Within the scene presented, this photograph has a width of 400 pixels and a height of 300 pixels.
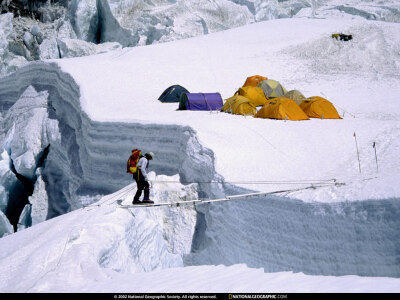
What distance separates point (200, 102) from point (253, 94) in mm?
2180

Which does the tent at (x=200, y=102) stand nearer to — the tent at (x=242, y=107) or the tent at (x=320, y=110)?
the tent at (x=242, y=107)

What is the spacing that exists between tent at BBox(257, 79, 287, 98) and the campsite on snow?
71 millimetres

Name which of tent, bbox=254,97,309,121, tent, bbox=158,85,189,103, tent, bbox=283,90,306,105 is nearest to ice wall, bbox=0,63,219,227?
tent, bbox=158,85,189,103

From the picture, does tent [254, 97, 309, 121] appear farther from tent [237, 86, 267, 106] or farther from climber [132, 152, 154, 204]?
climber [132, 152, 154, 204]

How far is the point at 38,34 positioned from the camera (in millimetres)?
31328

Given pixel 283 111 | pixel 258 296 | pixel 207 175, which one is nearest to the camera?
pixel 258 296

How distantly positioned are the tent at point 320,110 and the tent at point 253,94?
244 cm

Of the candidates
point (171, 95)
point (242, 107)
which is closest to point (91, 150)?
point (171, 95)

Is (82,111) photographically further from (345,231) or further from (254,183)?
(345,231)

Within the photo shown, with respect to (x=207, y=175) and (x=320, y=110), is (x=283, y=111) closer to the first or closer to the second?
(x=320, y=110)

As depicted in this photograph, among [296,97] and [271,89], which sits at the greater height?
[271,89]

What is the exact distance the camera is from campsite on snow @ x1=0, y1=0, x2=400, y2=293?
5043 millimetres

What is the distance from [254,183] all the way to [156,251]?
2.25 m

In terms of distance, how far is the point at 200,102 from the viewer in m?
13.7
